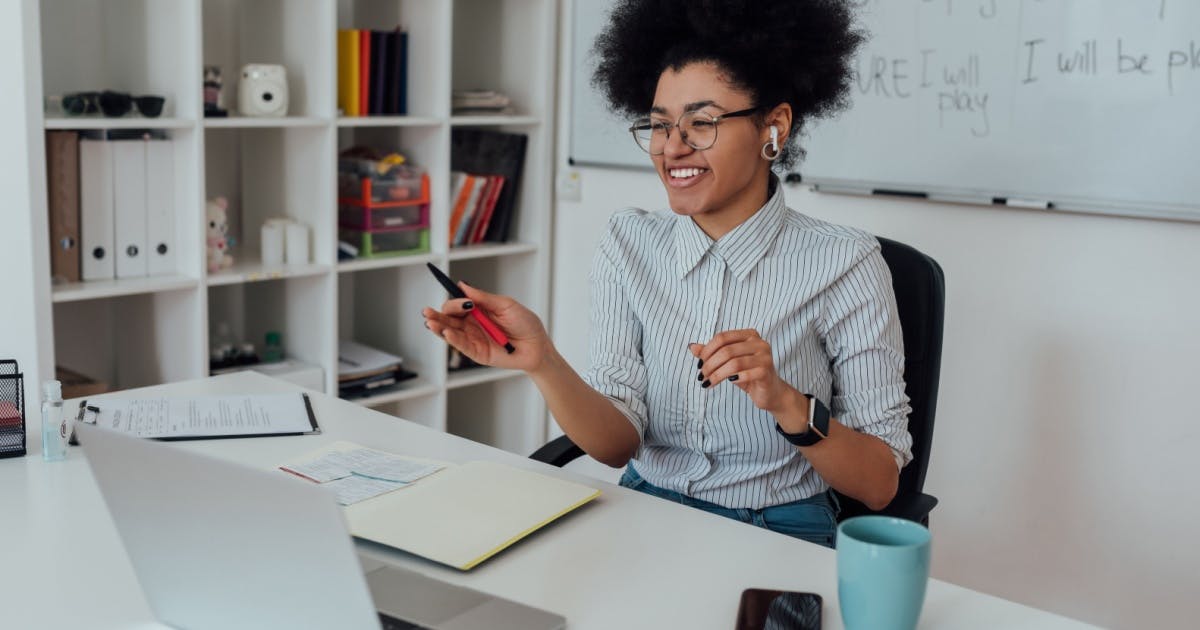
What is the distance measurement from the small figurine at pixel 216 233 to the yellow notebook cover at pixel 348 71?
0.40 metres

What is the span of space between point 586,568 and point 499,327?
0.37 metres

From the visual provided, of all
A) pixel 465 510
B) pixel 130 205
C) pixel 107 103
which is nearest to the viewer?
pixel 465 510

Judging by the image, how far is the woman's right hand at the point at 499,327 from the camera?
54.7 inches

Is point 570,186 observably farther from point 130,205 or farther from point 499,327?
point 499,327

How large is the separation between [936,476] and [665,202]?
3.08 feet

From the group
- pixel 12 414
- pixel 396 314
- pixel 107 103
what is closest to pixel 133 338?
pixel 107 103

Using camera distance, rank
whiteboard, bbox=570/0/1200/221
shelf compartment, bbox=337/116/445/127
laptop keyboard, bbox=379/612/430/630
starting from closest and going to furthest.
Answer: laptop keyboard, bbox=379/612/430/630 < whiteboard, bbox=570/0/1200/221 < shelf compartment, bbox=337/116/445/127

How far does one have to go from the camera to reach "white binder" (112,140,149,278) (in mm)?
2455

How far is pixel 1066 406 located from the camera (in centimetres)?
233

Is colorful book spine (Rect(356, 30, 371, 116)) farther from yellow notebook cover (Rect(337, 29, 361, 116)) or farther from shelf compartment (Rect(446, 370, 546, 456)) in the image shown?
shelf compartment (Rect(446, 370, 546, 456))

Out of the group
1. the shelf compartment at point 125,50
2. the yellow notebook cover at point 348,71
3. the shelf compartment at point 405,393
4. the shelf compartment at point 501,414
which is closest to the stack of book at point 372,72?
the yellow notebook cover at point 348,71

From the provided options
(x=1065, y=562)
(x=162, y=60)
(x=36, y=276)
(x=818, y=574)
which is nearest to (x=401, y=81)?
(x=162, y=60)

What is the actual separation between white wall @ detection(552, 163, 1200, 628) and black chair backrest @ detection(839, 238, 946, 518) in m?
0.70

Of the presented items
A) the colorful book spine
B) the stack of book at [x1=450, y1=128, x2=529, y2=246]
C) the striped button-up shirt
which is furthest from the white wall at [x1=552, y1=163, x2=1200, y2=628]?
the colorful book spine
